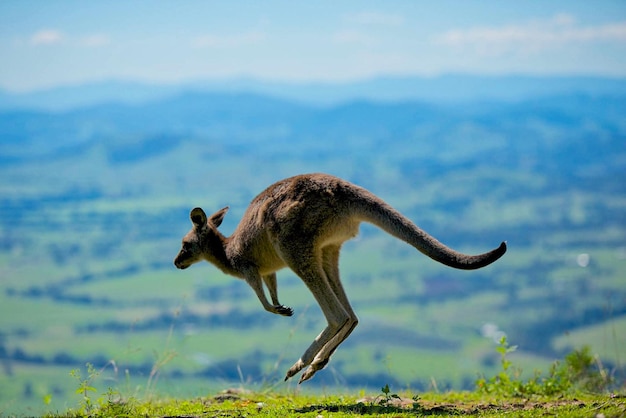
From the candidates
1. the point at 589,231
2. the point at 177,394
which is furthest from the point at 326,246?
the point at 589,231

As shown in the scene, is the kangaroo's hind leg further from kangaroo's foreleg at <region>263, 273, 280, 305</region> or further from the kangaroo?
kangaroo's foreleg at <region>263, 273, 280, 305</region>

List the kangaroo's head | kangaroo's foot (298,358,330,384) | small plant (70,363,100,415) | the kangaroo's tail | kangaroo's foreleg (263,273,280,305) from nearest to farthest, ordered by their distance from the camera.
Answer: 1. the kangaroo's tail
2. small plant (70,363,100,415)
3. kangaroo's foot (298,358,330,384)
4. kangaroo's foreleg (263,273,280,305)
5. the kangaroo's head

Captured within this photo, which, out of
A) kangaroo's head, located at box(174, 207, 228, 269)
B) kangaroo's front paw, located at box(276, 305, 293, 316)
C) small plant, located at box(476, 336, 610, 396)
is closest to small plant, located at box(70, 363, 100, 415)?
kangaroo's front paw, located at box(276, 305, 293, 316)

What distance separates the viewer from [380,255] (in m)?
176

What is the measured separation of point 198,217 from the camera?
343 inches

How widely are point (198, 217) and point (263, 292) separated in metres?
1.23

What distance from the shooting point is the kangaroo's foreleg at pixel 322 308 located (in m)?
7.39

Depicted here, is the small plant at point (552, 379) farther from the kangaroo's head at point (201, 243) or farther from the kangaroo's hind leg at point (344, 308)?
the kangaroo's head at point (201, 243)

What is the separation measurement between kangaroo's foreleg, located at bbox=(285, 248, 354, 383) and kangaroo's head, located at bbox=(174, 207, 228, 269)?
5.02 feet

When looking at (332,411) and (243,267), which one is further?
(243,267)

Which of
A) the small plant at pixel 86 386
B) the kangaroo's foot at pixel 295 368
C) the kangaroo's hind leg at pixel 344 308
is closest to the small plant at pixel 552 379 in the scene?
the kangaroo's hind leg at pixel 344 308

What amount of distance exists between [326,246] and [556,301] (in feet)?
421

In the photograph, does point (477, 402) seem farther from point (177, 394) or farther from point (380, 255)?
point (380, 255)

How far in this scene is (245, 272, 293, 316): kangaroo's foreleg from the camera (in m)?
7.76
